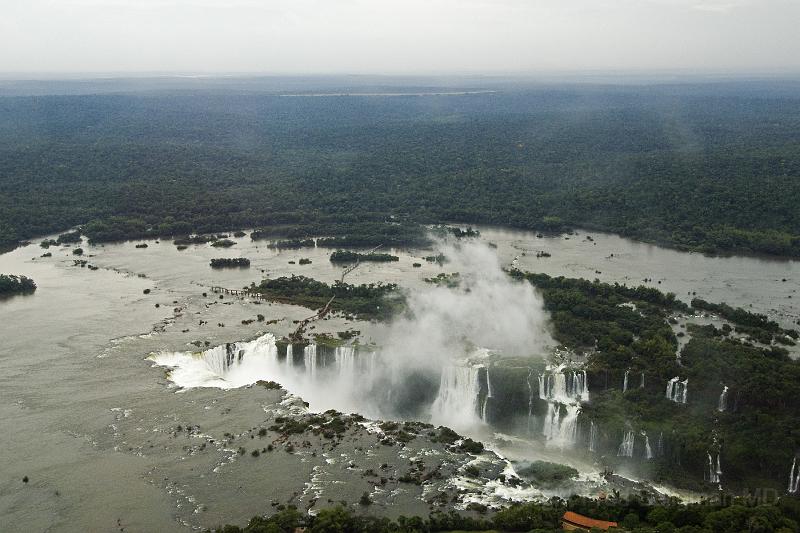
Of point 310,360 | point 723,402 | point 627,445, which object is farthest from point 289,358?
point 723,402

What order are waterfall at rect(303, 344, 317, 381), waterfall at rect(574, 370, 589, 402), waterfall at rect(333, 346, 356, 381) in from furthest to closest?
waterfall at rect(303, 344, 317, 381) < waterfall at rect(333, 346, 356, 381) < waterfall at rect(574, 370, 589, 402)

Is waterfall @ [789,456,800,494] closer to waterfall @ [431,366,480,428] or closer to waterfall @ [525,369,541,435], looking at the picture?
waterfall @ [525,369,541,435]

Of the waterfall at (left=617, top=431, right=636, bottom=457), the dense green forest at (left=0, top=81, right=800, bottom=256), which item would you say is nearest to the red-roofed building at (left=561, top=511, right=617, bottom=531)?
the waterfall at (left=617, top=431, right=636, bottom=457)

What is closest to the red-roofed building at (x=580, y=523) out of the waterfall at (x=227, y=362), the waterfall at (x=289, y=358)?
the waterfall at (x=289, y=358)

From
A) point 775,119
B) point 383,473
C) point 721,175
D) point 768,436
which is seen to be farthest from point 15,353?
point 775,119

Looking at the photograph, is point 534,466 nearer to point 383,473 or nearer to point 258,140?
point 383,473

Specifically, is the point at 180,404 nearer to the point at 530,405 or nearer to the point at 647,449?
the point at 530,405

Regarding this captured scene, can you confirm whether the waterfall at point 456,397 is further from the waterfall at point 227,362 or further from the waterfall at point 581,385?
the waterfall at point 227,362
